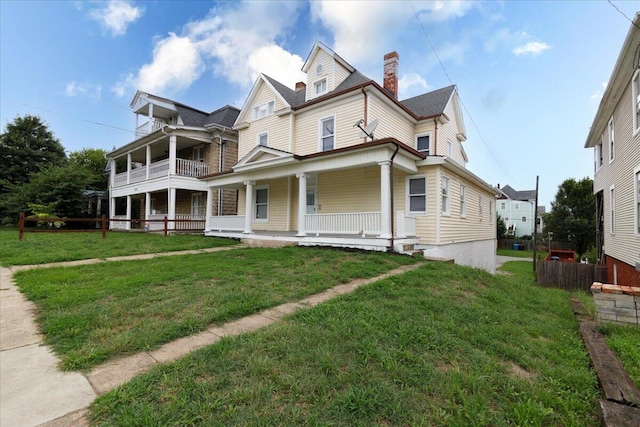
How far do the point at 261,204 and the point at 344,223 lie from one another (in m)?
6.32

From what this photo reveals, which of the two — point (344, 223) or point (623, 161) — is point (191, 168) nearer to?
point (344, 223)

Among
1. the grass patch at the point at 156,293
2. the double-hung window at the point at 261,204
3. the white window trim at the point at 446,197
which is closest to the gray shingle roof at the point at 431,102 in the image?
the white window trim at the point at 446,197

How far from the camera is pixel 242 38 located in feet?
49.1

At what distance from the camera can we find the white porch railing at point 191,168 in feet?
55.0

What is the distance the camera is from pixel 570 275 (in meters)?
11.0

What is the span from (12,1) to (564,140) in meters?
24.0

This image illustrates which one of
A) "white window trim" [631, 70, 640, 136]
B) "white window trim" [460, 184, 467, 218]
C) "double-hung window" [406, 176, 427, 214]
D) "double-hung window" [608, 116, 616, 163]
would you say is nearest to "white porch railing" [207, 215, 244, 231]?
"double-hung window" [406, 176, 427, 214]

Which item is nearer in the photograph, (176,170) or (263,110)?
(263,110)

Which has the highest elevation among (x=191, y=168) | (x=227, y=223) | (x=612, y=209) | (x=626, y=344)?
(x=191, y=168)

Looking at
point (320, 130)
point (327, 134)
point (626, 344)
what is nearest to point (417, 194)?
point (327, 134)

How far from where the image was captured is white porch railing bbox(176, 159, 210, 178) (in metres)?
16.8

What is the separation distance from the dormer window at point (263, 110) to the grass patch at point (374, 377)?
12.6m

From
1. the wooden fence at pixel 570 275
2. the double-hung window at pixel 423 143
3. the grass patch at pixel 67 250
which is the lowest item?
the wooden fence at pixel 570 275

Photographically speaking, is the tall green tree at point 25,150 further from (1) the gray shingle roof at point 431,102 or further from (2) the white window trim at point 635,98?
(2) the white window trim at point 635,98
